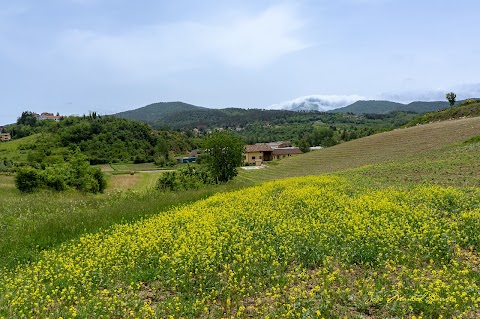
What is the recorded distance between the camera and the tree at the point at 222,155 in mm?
43500

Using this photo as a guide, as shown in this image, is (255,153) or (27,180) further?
(255,153)

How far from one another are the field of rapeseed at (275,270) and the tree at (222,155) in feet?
105

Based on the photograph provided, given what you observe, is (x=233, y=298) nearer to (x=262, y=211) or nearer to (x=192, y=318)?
(x=192, y=318)

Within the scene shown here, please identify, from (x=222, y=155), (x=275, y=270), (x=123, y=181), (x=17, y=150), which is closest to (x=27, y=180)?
(x=222, y=155)

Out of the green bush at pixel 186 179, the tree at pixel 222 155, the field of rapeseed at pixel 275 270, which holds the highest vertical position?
the tree at pixel 222 155

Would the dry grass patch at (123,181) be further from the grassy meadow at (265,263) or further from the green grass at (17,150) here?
the grassy meadow at (265,263)

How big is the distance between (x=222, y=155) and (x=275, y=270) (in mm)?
36969

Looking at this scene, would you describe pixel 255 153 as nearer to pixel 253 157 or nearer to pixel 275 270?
pixel 253 157

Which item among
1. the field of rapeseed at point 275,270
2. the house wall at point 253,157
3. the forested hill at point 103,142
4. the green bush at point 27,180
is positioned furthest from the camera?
the house wall at point 253,157

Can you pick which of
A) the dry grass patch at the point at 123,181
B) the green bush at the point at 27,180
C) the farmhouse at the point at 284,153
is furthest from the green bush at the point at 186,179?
the farmhouse at the point at 284,153

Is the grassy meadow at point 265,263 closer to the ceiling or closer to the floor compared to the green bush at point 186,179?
closer to the ceiling

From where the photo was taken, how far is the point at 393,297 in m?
5.59

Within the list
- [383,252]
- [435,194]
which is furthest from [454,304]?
[435,194]

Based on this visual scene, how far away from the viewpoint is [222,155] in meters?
44.0
